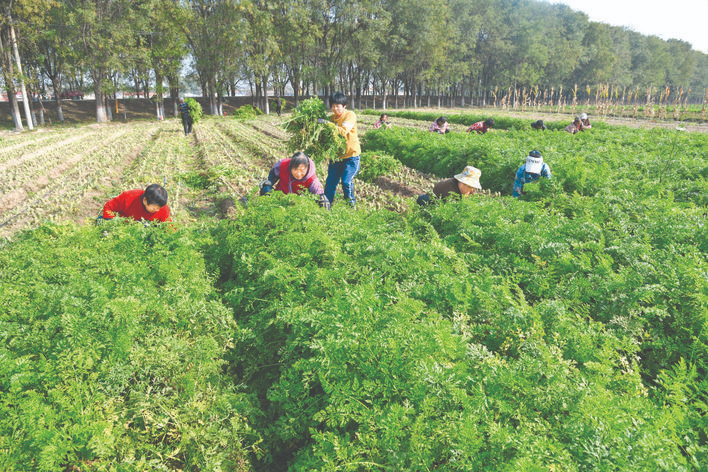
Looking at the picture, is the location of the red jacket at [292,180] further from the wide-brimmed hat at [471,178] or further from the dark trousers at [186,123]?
the dark trousers at [186,123]

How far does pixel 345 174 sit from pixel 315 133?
1061mm

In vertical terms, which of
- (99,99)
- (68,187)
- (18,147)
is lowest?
(68,187)

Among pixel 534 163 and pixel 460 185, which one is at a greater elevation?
pixel 534 163

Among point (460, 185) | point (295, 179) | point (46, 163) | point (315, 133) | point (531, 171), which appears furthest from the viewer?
point (46, 163)

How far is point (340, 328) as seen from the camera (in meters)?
2.94

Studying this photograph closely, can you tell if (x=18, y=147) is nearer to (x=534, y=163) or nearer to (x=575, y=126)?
(x=534, y=163)

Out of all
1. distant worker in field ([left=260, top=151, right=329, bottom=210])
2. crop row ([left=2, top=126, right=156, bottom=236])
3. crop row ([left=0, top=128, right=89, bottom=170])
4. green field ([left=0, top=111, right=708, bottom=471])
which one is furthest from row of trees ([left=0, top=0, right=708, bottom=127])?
green field ([left=0, top=111, right=708, bottom=471])

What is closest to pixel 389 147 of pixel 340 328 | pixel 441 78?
pixel 340 328

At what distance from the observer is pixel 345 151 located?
7406mm

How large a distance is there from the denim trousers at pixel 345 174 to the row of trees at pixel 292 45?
1215 inches

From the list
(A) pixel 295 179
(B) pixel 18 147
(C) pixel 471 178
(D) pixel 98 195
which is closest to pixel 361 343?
(A) pixel 295 179

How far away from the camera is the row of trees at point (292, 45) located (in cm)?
3356

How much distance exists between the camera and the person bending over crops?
722cm

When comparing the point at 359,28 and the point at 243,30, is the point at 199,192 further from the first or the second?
the point at 359,28
